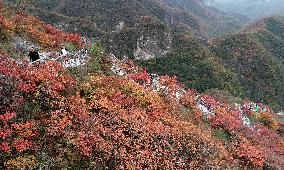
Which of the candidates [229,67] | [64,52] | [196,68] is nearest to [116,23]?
[229,67]

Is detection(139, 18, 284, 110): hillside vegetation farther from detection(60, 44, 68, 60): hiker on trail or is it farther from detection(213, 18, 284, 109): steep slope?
detection(60, 44, 68, 60): hiker on trail

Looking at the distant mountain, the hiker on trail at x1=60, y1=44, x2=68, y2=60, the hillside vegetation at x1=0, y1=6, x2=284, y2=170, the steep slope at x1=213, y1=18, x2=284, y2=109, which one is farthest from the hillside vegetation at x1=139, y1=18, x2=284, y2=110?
the hiker on trail at x1=60, y1=44, x2=68, y2=60

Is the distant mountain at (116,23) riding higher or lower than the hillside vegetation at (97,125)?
lower

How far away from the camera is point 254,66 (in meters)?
108

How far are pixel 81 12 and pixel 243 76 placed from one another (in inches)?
2241

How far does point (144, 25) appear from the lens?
107 metres

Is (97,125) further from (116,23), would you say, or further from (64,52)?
(116,23)

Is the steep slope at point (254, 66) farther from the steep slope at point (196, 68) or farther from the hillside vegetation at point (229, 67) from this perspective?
the steep slope at point (196, 68)

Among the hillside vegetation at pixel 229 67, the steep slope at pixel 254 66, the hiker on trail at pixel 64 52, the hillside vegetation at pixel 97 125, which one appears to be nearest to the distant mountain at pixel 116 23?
the hillside vegetation at pixel 229 67

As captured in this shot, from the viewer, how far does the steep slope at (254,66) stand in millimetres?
97062

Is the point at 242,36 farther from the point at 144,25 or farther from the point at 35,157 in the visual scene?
the point at 35,157

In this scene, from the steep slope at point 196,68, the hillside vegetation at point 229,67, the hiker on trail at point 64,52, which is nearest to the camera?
the hiker on trail at point 64,52

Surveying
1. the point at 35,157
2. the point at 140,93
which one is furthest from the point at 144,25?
the point at 35,157

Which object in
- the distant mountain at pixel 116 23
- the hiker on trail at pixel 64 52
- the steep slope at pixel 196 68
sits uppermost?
the hiker on trail at pixel 64 52
